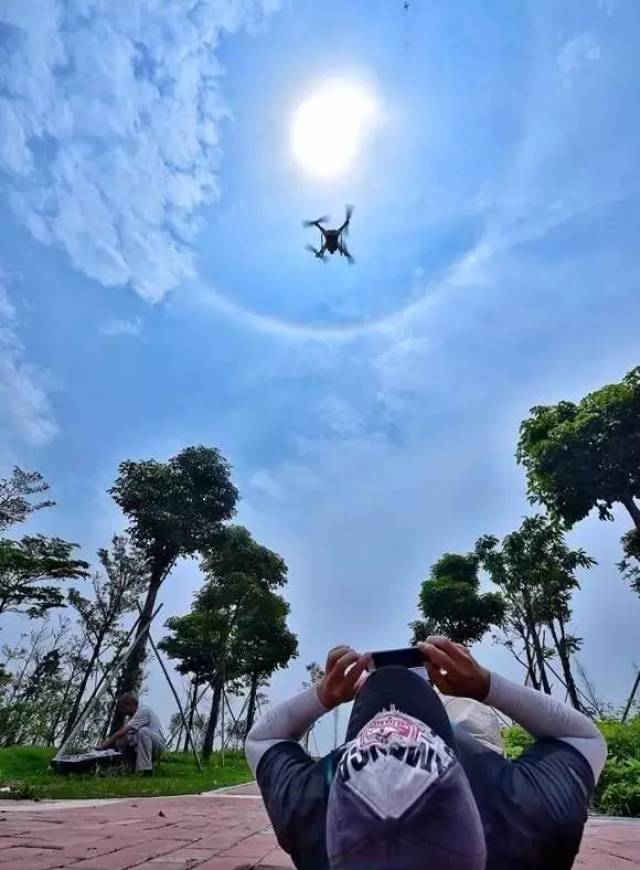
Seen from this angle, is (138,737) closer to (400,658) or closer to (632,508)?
(400,658)

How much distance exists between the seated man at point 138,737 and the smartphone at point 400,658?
9443 mm

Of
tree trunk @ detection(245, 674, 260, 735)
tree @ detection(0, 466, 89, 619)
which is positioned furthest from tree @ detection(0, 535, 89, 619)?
tree trunk @ detection(245, 674, 260, 735)

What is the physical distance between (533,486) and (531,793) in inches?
673

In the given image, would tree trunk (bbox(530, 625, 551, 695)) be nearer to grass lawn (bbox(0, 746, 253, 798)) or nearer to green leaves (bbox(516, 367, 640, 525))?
green leaves (bbox(516, 367, 640, 525))

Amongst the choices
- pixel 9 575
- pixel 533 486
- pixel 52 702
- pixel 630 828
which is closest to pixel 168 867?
pixel 630 828

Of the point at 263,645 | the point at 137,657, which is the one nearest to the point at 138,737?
the point at 137,657

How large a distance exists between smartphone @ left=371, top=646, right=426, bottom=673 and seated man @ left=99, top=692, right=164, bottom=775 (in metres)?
9.44

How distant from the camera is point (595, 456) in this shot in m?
14.9

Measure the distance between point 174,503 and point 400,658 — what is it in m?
17.7

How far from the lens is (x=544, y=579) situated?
19.0m

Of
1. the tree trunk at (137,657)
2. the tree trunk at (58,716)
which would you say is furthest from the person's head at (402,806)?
the tree trunk at (58,716)

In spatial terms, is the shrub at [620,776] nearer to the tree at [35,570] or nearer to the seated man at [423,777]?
the seated man at [423,777]

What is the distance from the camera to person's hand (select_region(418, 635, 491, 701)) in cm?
145

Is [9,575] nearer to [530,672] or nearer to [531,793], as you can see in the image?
[530,672]
